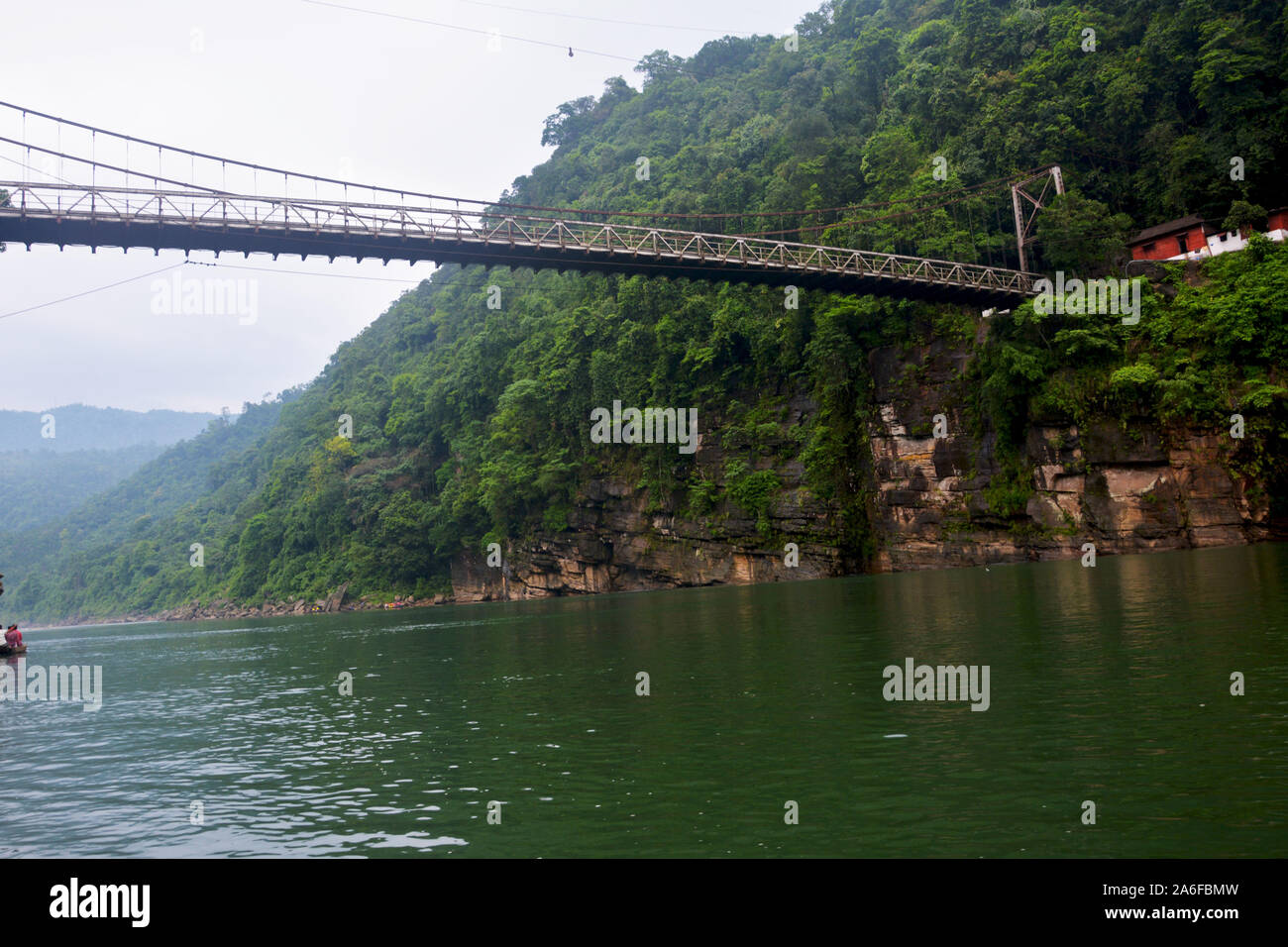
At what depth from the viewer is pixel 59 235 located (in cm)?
2716

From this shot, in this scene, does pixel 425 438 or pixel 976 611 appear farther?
pixel 425 438

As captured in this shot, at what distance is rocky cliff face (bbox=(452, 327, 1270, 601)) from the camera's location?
36719mm

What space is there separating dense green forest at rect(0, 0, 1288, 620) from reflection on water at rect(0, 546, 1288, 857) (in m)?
21.3

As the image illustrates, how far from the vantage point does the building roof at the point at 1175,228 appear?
38312mm

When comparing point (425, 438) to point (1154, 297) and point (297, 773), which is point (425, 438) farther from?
point (297, 773)

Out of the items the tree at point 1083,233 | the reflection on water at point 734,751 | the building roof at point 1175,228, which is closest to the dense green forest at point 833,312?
the tree at point 1083,233

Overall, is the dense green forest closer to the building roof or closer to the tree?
the tree

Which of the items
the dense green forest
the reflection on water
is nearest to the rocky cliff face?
the dense green forest

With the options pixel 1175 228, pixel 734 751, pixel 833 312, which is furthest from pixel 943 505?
pixel 734 751

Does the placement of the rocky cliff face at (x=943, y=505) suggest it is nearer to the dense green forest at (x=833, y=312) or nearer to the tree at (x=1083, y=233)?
the dense green forest at (x=833, y=312)

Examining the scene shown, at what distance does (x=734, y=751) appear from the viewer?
9.45 metres
